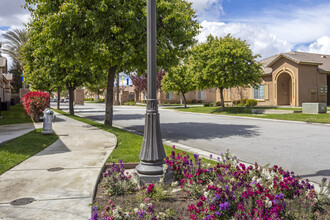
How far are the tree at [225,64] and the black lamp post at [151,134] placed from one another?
19.8 meters

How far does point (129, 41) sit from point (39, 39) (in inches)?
162

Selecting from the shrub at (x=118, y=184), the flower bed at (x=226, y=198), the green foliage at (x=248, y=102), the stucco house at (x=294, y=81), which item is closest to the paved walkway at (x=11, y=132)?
the shrub at (x=118, y=184)

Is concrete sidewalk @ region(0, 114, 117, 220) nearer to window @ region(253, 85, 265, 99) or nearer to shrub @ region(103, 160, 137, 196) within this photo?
shrub @ region(103, 160, 137, 196)

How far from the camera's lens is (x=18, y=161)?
6430 millimetres

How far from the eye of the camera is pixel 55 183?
4.86 metres

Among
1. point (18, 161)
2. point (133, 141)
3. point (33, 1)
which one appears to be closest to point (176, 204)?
point (18, 161)

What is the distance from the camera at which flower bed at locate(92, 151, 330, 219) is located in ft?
10.8

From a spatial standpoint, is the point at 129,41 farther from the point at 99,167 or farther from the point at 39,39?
the point at 99,167

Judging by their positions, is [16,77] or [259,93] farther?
[16,77]

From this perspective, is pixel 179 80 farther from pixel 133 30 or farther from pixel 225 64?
pixel 133 30

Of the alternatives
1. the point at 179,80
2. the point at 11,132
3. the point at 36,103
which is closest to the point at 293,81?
the point at 179,80

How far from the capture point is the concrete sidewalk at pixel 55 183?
12.2 ft

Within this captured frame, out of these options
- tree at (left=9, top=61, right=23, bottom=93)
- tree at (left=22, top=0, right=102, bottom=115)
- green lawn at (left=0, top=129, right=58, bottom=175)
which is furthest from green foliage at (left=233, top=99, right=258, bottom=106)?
tree at (left=9, top=61, right=23, bottom=93)

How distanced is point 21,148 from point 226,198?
6643 mm
